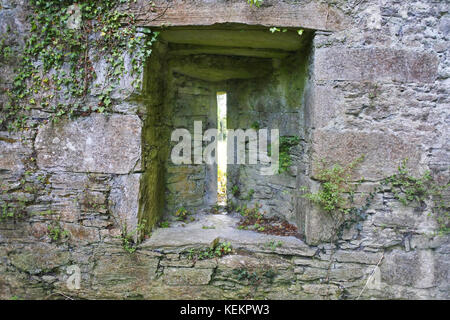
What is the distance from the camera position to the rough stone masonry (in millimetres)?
2689

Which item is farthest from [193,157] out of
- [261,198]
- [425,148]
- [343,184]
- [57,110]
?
[425,148]

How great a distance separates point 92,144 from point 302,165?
216cm

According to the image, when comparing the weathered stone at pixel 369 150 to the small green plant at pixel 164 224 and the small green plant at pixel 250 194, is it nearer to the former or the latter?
the small green plant at pixel 250 194

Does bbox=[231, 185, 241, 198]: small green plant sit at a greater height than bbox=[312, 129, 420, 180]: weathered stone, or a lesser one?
lesser

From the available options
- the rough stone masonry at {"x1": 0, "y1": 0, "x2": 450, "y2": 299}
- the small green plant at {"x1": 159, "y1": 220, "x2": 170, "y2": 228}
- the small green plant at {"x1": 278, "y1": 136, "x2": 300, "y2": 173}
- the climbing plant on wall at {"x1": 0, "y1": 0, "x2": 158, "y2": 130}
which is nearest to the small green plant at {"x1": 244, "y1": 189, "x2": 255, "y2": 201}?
the small green plant at {"x1": 278, "y1": 136, "x2": 300, "y2": 173}

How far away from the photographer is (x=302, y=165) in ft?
10.2

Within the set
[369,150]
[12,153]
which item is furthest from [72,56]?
[369,150]

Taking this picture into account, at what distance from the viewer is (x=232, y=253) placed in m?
2.94

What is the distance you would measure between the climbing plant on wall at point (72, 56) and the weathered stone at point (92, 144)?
137mm

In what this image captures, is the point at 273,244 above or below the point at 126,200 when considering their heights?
below

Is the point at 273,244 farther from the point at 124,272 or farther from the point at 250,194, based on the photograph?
the point at 124,272

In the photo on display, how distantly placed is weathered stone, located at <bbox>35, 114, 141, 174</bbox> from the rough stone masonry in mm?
13

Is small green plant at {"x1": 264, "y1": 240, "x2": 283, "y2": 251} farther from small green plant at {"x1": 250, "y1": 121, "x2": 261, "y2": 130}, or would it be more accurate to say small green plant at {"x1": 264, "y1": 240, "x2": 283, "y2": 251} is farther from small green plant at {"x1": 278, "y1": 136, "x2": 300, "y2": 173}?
small green plant at {"x1": 250, "y1": 121, "x2": 261, "y2": 130}

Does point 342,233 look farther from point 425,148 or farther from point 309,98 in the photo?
point 309,98
